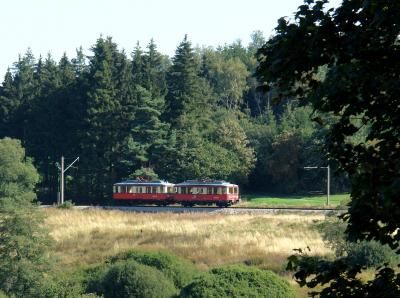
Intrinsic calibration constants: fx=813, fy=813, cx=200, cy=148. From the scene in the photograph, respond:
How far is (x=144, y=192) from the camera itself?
72.1 m

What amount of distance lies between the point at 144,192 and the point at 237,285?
157 feet

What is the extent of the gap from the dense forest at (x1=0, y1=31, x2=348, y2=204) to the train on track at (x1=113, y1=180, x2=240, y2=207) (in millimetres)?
4238

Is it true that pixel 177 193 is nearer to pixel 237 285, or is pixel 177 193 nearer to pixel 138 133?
pixel 138 133

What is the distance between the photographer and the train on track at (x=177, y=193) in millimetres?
69625

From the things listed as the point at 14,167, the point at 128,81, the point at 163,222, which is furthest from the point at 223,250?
the point at 128,81

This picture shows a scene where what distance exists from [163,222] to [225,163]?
30.9 m

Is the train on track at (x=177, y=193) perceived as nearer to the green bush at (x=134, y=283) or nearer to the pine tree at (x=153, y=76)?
the pine tree at (x=153, y=76)

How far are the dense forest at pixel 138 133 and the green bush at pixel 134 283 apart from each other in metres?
49.8

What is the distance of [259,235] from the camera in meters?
44.2

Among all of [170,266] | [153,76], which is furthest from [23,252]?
[153,76]

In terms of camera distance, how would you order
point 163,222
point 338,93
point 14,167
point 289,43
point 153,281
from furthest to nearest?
point 14,167, point 163,222, point 153,281, point 289,43, point 338,93

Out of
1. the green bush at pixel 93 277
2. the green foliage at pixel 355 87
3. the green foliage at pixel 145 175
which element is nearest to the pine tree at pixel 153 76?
the green foliage at pixel 145 175

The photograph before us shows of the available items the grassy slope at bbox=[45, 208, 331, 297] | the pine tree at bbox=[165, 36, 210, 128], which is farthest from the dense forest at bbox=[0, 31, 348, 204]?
the grassy slope at bbox=[45, 208, 331, 297]

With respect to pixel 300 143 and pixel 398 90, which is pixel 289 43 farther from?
pixel 300 143
